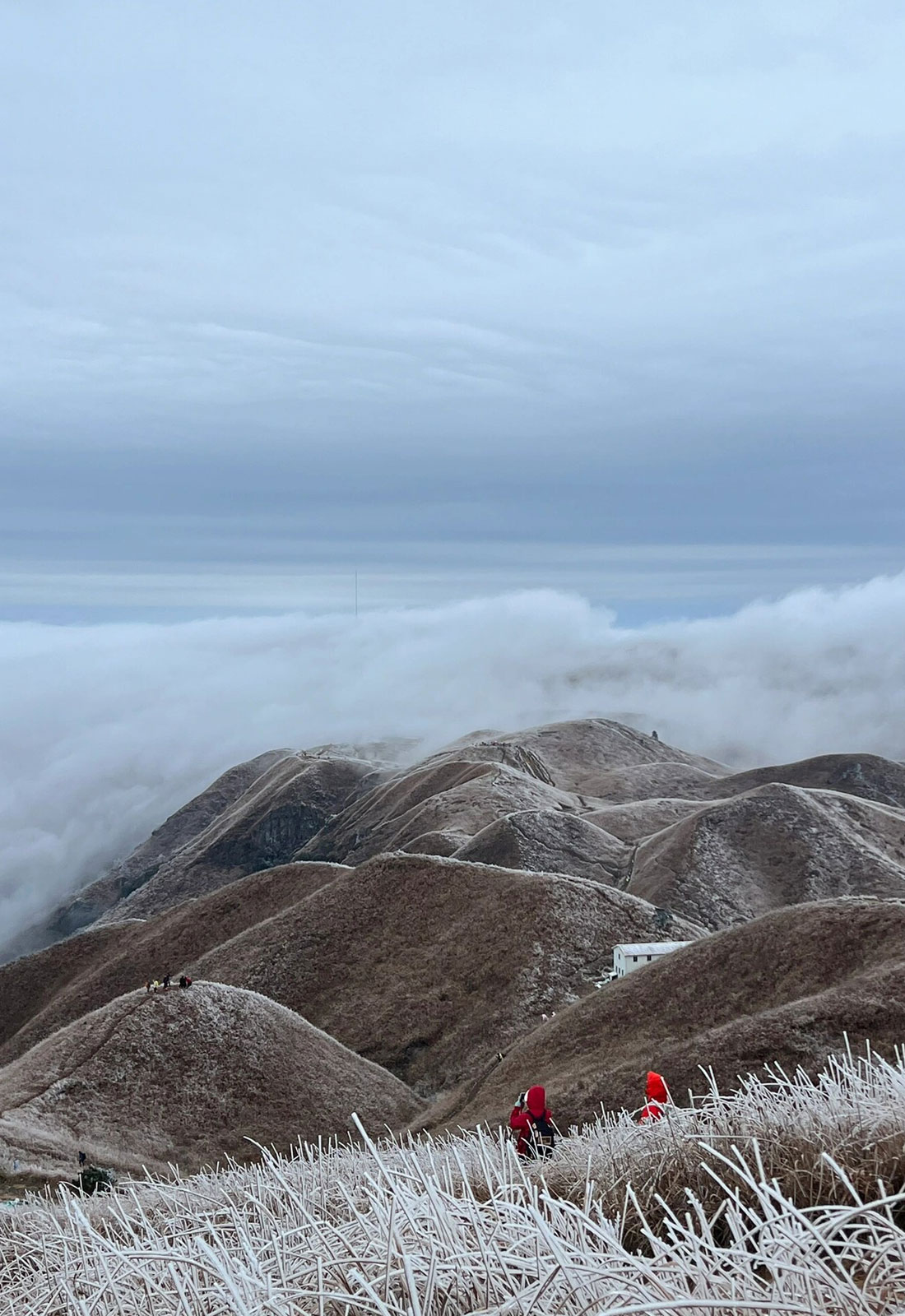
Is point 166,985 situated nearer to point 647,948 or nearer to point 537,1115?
point 647,948

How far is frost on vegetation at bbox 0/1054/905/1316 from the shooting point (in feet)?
14.3

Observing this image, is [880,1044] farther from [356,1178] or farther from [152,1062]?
[152,1062]

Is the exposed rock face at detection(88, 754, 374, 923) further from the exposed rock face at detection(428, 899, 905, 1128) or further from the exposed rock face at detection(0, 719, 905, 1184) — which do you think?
the exposed rock face at detection(428, 899, 905, 1128)

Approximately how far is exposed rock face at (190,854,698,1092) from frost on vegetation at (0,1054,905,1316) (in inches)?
1771

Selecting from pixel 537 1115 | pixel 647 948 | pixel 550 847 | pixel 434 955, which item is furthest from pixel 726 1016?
pixel 550 847

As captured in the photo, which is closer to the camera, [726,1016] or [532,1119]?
[532,1119]

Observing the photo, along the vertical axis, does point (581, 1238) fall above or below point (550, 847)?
above

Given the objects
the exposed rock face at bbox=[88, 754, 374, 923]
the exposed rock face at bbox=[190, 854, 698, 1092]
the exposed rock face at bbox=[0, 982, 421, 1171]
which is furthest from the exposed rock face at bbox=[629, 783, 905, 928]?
the exposed rock face at bbox=[88, 754, 374, 923]

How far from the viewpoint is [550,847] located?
101375 mm

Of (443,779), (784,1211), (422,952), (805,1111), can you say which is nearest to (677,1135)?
(805,1111)

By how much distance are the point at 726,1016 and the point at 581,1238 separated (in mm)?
39550

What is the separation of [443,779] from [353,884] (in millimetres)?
72905

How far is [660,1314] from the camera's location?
4.30 meters

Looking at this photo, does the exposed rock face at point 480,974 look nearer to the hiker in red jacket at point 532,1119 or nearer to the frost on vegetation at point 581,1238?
the hiker in red jacket at point 532,1119
